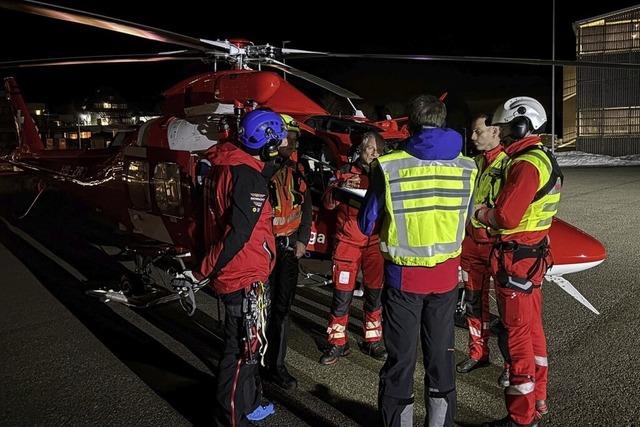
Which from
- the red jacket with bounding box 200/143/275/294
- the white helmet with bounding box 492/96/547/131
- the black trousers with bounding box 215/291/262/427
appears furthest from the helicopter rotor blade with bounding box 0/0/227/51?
the white helmet with bounding box 492/96/547/131

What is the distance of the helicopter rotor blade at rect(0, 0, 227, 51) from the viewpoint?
3551 millimetres

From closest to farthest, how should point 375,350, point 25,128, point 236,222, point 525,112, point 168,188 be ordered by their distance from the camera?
point 236,222, point 525,112, point 375,350, point 168,188, point 25,128

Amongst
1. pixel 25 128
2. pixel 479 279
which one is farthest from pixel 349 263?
pixel 25 128

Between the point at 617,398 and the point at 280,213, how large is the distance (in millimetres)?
2579

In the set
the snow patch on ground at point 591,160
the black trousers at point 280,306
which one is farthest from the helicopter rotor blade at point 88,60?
the snow patch on ground at point 591,160

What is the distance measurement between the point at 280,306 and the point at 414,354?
1.44m

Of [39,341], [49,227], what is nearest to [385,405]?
[39,341]

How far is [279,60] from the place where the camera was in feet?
20.3

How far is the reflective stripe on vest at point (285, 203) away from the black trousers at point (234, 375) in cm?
97

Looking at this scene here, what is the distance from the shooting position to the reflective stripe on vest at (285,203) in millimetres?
3902

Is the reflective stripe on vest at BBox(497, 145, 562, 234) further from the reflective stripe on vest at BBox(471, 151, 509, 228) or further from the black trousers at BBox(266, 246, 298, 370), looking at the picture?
the black trousers at BBox(266, 246, 298, 370)

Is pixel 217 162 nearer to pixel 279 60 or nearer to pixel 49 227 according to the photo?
pixel 279 60

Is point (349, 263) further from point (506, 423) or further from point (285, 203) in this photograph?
point (506, 423)

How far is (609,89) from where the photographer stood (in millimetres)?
28094
